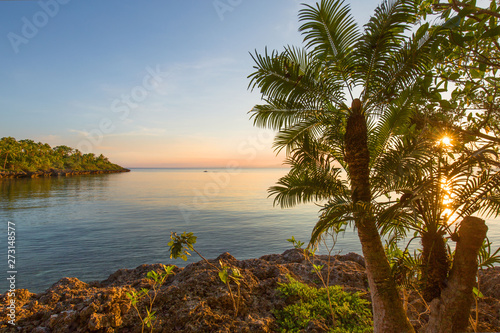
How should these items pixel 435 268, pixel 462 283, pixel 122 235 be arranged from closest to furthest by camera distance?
pixel 462 283 → pixel 435 268 → pixel 122 235

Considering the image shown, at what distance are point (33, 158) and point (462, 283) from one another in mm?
106400

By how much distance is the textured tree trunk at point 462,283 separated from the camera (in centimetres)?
354

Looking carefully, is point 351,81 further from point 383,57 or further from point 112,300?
point 112,300

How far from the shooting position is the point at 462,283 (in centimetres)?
369

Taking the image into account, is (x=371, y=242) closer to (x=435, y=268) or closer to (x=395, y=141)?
(x=435, y=268)

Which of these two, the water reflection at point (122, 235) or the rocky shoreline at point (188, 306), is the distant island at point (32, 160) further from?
the rocky shoreline at point (188, 306)

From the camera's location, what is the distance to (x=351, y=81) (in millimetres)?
5285

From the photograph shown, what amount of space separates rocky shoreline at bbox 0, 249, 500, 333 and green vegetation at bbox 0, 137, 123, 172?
3625 inches

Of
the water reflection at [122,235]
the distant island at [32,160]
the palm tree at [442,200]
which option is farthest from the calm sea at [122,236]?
the distant island at [32,160]

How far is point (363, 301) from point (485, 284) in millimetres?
3320

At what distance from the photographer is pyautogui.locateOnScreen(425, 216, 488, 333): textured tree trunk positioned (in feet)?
11.6

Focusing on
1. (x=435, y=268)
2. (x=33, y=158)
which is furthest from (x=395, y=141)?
A: (x=33, y=158)

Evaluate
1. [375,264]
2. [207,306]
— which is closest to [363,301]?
[375,264]

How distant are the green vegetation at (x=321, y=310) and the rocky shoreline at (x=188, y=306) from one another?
19 cm
